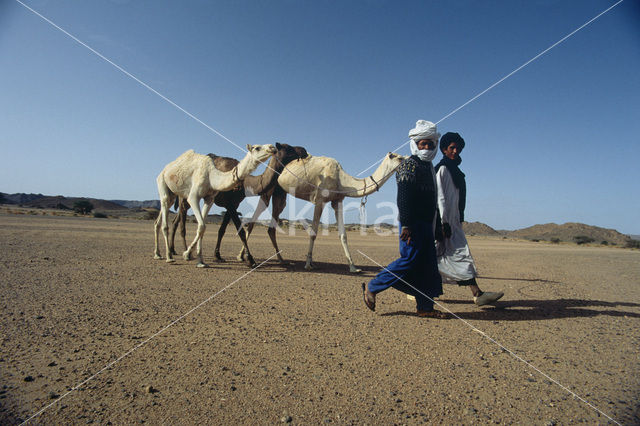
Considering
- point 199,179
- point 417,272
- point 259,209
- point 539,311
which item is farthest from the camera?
point 259,209

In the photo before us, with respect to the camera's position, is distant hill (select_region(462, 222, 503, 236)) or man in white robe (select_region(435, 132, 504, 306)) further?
distant hill (select_region(462, 222, 503, 236))

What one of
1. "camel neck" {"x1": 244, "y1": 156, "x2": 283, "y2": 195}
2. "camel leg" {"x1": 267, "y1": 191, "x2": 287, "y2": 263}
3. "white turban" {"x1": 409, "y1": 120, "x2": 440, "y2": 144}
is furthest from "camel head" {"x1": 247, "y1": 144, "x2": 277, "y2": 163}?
"white turban" {"x1": 409, "y1": 120, "x2": 440, "y2": 144}

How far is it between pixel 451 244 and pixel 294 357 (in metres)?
3.39

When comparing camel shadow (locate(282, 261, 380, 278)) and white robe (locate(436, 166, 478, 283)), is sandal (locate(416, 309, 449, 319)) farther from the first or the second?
camel shadow (locate(282, 261, 380, 278))

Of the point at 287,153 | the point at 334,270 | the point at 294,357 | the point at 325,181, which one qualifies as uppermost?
the point at 287,153

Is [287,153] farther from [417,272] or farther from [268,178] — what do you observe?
[417,272]

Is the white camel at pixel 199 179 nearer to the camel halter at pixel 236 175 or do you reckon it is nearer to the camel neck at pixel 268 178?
the camel halter at pixel 236 175

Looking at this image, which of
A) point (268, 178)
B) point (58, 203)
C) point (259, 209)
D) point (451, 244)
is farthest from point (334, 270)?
point (58, 203)

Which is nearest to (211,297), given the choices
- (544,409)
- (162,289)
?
(162,289)

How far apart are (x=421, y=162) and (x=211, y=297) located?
4.02 m

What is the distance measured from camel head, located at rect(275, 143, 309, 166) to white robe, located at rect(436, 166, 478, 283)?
4.34 meters

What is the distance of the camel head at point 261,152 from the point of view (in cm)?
748

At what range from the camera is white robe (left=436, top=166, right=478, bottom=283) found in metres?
5.08

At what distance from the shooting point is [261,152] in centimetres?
752
